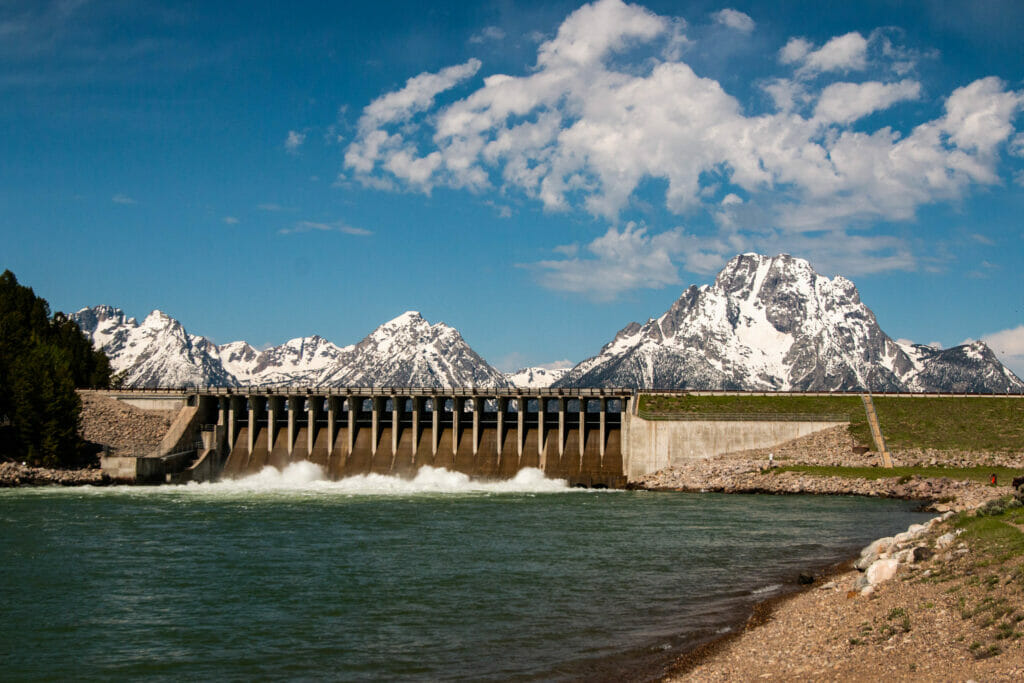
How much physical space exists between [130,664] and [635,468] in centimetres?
6890

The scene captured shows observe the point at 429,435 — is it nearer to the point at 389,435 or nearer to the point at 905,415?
the point at 389,435

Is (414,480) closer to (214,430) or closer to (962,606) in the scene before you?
(214,430)

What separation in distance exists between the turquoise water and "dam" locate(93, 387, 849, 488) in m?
18.2

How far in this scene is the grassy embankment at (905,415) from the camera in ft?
271

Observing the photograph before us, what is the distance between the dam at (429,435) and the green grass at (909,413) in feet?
8.22

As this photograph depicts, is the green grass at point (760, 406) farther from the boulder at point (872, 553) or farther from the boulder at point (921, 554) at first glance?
the boulder at point (921, 554)

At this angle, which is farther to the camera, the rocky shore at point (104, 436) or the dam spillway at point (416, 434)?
the dam spillway at point (416, 434)

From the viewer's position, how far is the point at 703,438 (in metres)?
90.0

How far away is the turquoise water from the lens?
1072 inches

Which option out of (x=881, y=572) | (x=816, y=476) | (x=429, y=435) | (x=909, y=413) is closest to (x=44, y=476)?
(x=429, y=435)

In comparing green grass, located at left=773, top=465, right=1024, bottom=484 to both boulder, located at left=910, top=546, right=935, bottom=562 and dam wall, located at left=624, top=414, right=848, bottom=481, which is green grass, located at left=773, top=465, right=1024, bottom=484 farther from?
boulder, located at left=910, top=546, right=935, bottom=562

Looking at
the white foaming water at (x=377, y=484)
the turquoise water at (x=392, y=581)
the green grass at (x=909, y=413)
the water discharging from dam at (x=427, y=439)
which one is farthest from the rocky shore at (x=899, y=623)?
the water discharging from dam at (x=427, y=439)

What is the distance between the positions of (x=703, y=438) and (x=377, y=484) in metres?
A: 35.4

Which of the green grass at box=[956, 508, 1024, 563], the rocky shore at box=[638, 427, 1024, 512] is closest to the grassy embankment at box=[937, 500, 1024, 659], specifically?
the green grass at box=[956, 508, 1024, 563]
